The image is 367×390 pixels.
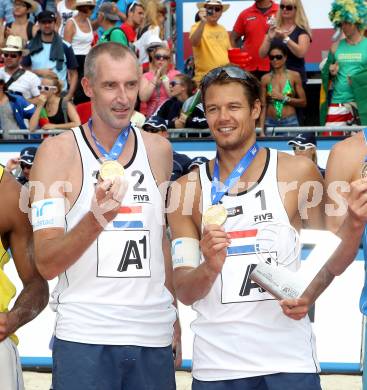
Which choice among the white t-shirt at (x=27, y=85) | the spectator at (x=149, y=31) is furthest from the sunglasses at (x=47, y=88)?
the spectator at (x=149, y=31)

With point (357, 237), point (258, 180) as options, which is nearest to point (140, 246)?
point (258, 180)

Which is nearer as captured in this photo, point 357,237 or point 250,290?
point 357,237

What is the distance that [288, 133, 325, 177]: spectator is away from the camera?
9164mm

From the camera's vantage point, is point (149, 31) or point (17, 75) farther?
point (149, 31)

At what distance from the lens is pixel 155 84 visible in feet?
36.2

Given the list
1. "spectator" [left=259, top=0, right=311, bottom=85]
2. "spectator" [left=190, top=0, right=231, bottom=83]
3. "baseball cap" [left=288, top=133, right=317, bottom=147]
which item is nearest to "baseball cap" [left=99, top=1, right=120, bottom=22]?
"spectator" [left=190, top=0, right=231, bottom=83]

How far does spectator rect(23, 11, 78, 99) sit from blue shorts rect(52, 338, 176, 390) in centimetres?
801

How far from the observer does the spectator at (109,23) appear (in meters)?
11.5

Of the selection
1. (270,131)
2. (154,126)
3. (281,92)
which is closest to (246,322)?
(154,126)

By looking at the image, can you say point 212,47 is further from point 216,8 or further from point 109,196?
point 109,196

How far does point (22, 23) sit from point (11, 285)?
9.46m

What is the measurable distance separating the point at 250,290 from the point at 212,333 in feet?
0.90

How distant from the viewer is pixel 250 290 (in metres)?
4.05

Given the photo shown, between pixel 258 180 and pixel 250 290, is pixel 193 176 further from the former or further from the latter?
pixel 250 290
